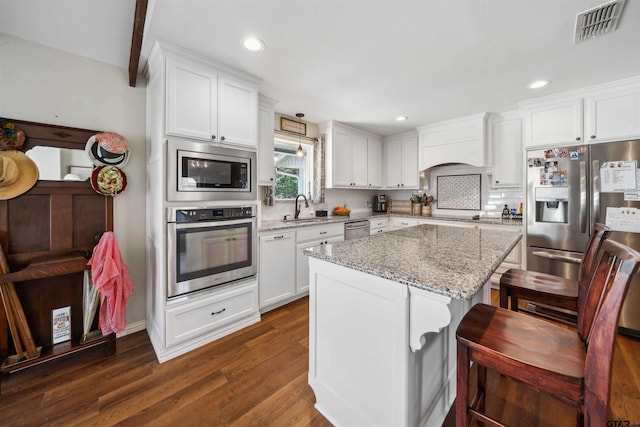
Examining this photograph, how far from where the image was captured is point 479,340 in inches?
41.0

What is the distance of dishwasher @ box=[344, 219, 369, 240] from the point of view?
143 inches

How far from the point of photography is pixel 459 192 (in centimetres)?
409

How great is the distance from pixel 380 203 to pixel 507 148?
2.12m

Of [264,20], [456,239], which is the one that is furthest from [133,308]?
[456,239]

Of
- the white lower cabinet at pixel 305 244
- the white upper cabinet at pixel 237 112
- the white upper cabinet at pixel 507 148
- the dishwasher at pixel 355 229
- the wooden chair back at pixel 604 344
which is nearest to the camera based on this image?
the wooden chair back at pixel 604 344

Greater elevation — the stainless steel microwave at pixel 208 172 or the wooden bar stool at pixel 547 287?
the stainless steel microwave at pixel 208 172

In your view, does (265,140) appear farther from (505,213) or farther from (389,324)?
(505,213)

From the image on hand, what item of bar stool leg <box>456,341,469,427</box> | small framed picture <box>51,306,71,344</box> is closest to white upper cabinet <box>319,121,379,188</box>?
bar stool leg <box>456,341,469,427</box>

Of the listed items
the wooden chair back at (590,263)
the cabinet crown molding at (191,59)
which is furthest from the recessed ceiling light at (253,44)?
the wooden chair back at (590,263)

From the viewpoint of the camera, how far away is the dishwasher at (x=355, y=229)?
3.63 metres

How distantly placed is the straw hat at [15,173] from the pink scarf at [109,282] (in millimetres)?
594

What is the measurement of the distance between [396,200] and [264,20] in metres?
3.88

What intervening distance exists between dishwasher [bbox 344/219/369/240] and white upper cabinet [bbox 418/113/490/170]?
4.45 ft

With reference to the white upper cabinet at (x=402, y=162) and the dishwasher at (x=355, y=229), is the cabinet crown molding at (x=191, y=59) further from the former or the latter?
the white upper cabinet at (x=402, y=162)
